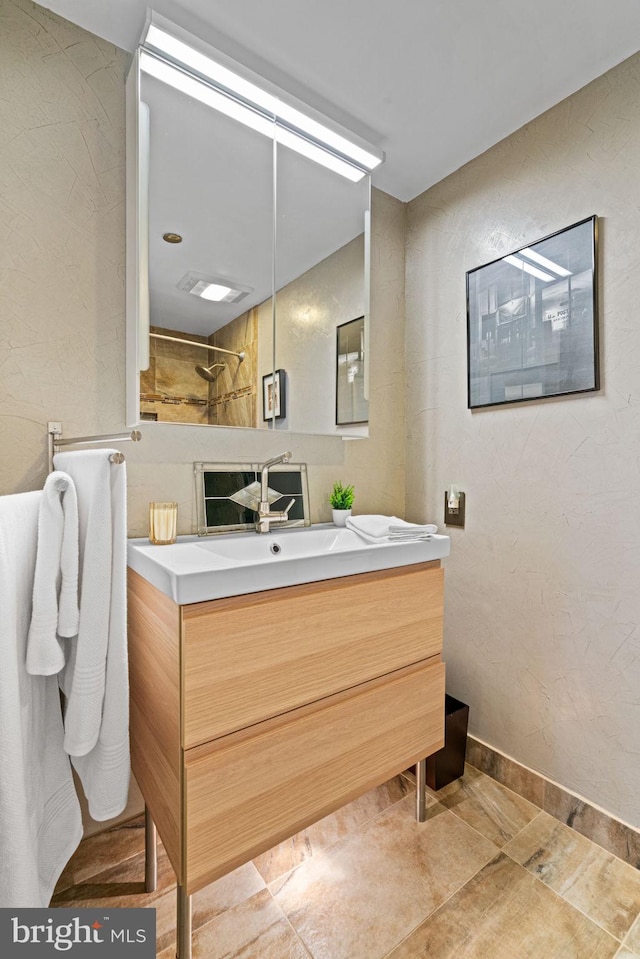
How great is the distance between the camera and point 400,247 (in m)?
1.94

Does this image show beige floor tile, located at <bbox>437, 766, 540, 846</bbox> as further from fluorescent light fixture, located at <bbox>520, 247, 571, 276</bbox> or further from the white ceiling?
the white ceiling

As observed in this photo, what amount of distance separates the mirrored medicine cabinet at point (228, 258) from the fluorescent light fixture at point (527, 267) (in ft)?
1.73

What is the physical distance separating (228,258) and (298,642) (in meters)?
1.12

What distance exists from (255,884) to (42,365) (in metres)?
1.44

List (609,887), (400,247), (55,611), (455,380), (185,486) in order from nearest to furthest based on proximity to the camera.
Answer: (55,611)
(609,887)
(185,486)
(455,380)
(400,247)

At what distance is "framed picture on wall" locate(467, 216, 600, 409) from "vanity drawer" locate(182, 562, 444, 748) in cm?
71

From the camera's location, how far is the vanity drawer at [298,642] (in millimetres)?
860

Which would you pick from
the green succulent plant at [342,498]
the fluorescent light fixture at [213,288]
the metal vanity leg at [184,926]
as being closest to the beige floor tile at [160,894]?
the metal vanity leg at [184,926]

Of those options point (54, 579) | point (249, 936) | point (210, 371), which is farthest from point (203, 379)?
point (249, 936)

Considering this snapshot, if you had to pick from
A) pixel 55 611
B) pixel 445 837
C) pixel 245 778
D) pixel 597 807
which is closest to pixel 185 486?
pixel 55 611

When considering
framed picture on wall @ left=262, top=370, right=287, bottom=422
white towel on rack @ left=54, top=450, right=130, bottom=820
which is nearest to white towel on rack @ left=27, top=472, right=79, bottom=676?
white towel on rack @ left=54, top=450, right=130, bottom=820

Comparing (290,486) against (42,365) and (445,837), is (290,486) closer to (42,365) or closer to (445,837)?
(42,365)

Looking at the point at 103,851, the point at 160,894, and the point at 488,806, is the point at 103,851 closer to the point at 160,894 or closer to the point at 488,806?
the point at 160,894

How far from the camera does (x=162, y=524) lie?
Answer: 1.23m
